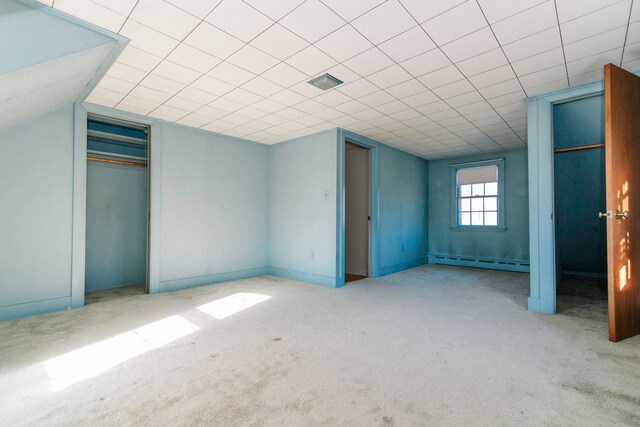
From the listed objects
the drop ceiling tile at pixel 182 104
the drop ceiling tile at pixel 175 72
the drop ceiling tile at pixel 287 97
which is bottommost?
the drop ceiling tile at pixel 287 97

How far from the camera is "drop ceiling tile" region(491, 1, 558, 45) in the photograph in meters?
2.24

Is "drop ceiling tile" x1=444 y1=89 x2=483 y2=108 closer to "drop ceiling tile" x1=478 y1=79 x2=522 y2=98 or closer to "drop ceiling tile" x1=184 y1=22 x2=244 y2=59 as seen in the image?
"drop ceiling tile" x1=478 y1=79 x2=522 y2=98

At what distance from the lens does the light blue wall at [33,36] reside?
84.0 inches

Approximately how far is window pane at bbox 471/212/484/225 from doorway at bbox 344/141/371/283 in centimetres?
313

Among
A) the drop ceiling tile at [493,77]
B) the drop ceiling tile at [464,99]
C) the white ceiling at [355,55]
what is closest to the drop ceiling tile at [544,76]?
the white ceiling at [355,55]

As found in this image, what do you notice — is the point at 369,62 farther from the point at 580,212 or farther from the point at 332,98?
the point at 580,212

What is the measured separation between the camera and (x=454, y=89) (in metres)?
3.61

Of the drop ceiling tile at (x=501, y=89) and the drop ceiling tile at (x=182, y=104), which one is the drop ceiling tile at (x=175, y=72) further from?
the drop ceiling tile at (x=501, y=89)

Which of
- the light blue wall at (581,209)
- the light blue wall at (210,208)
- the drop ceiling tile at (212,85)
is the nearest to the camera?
the drop ceiling tile at (212,85)

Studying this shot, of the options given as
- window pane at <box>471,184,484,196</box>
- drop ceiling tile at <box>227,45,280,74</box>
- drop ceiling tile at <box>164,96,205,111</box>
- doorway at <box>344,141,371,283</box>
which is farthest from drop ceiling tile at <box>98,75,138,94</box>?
window pane at <box>471,184,484,196</box>

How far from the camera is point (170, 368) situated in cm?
228

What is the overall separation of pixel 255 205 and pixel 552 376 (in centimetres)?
518

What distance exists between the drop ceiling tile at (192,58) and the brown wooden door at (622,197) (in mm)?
3885

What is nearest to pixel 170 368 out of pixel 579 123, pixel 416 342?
pixel 416 342
